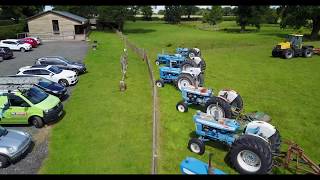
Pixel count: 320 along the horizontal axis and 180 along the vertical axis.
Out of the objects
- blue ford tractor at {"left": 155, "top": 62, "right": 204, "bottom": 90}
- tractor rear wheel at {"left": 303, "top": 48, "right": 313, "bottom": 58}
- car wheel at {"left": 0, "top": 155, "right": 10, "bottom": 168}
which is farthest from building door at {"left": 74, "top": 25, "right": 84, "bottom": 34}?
car wheel at {"left": 0, "top": 155, "right": 10, "bottom": 168}

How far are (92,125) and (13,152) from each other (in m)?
4.01

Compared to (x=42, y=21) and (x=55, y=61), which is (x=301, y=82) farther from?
(x=42, y=21)

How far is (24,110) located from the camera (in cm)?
1423

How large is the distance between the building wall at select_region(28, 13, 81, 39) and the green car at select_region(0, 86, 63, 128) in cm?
3968

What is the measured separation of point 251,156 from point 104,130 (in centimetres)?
659

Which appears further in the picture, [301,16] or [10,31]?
[10,31]

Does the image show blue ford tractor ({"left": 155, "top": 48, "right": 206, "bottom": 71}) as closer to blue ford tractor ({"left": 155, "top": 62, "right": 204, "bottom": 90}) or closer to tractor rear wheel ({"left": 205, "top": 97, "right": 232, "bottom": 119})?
blue ford tractor ({"left": 155, "top": 62, "right": 204, "bottom": 90})

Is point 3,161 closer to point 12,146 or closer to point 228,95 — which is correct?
point 12,146

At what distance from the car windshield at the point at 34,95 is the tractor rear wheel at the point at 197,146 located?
7929 mm

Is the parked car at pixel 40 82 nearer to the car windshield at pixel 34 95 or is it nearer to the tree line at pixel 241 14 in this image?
the car windshield at pixel 34 95

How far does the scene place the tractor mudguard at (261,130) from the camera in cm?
1048

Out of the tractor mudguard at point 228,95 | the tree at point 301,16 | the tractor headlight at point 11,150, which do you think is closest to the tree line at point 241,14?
the tree at point 301,16

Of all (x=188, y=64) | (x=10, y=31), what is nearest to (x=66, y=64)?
(x=188, y=64)

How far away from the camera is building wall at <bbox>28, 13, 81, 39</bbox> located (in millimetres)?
51938
